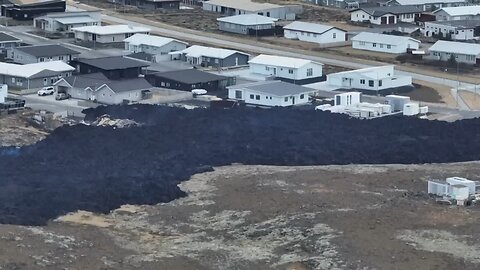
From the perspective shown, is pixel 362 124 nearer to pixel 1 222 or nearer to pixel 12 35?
pixel 1 222

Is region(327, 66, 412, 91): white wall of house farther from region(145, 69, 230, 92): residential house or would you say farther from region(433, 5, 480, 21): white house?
region(433, 5, 480, 21): white house

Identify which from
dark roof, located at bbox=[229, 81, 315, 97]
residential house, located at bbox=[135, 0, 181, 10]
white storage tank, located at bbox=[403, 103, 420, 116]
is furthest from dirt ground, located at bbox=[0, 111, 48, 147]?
residential house, located at bbox=[135, 0, 181, 10]

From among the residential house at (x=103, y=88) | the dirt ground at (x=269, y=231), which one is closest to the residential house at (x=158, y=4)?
the residential house at (x=103, y=88)

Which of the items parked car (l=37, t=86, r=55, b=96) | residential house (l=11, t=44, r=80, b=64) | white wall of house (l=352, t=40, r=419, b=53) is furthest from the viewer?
white wall of house (l=352, t=40, r=419, b=53)

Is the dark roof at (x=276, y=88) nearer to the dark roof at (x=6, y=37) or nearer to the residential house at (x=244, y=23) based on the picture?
the dark roof at (x=6, y=37)

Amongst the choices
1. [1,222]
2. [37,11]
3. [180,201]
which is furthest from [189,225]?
[37,11]

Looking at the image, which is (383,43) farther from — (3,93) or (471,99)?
(3,93)
